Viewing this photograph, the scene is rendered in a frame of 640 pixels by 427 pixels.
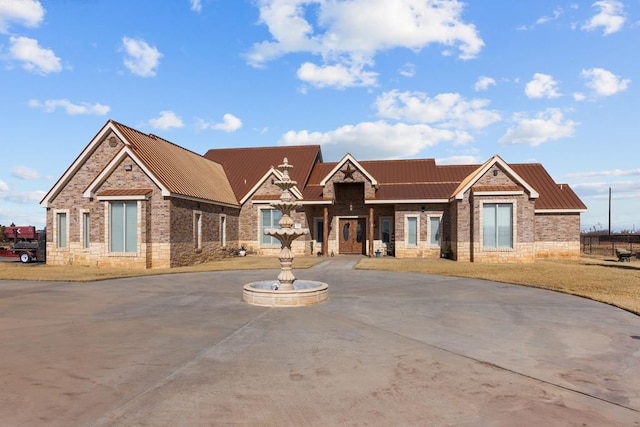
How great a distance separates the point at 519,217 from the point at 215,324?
20633mm

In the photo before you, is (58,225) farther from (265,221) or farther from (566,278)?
(566,278)

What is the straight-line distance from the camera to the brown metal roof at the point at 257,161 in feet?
109

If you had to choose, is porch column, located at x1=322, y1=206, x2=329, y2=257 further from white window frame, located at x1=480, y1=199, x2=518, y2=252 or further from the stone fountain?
the stone fountain

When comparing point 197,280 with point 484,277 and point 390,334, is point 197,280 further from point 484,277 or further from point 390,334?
point 484,277

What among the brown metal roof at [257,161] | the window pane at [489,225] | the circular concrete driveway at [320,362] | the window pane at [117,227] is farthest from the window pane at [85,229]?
the window pane at [489,225]

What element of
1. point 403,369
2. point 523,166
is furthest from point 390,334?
point 523,166

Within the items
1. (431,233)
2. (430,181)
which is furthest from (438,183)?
(431,233)

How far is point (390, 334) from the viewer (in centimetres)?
828

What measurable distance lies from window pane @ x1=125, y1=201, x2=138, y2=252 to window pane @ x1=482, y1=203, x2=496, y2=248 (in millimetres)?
19392

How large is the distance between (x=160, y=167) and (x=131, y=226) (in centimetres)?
375

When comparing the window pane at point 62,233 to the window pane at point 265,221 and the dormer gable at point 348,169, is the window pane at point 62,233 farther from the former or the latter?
the dormer gable at point 348,169

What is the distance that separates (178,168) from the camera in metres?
26.0

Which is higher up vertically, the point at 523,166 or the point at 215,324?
the point at 523,166

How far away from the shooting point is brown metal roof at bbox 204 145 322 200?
33281mm
